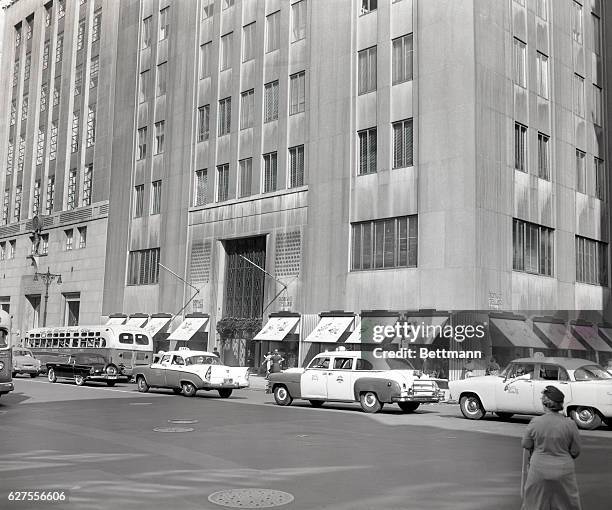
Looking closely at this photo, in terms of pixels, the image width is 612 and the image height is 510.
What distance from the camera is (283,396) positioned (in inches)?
940

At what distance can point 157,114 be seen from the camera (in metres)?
50.8

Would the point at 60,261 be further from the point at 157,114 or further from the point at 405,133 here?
the point at 405,133

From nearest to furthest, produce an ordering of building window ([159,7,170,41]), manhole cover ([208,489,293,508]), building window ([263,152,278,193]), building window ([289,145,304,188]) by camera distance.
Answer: manhole cover ([208,489,293,508])
building window ([289,145,304,188])
building window ([263,152,278,193])
building window ([159,7,170,41])

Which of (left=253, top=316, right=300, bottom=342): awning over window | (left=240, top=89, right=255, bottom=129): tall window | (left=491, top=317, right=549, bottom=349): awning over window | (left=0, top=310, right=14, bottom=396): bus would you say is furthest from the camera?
(left=240, top=89, right=255, bottom=129): tall window

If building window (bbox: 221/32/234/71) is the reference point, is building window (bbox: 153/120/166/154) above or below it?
below

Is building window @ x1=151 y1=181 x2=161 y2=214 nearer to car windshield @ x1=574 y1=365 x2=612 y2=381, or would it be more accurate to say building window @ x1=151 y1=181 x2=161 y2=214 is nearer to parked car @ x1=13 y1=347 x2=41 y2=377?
parked car @ x1=13 y1=347 x2=41 y2=377

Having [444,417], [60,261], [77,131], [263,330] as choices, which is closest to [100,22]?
[77,131]

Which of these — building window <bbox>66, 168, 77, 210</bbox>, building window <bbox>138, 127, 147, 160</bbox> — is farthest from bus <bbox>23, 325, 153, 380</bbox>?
building window <bbox>66, 168, 77, 210</bbox>

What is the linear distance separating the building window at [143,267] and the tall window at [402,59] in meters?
21.7

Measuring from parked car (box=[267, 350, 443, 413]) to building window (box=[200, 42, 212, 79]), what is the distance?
96.8 feet

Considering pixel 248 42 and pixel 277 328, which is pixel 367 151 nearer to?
pixel 277 328

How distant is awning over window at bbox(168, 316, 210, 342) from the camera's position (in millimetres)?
43469

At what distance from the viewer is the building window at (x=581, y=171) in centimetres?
4025

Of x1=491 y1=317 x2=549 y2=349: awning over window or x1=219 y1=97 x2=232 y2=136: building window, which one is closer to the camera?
x1=491 y1=317 x2=549 y2=349: awning over window
